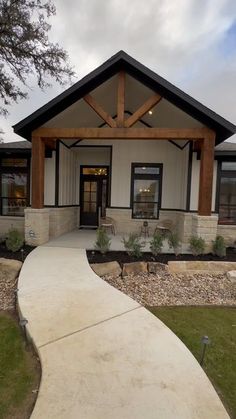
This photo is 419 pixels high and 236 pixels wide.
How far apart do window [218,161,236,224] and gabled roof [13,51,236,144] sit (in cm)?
173

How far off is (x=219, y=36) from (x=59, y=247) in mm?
11185

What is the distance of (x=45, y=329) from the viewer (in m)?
3.15

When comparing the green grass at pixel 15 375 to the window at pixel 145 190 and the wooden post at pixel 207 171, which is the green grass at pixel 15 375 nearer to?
the wooden post at pixel 207 171

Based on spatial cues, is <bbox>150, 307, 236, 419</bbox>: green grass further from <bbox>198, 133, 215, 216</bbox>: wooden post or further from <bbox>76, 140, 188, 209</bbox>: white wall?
<bbox>76, 140, 188, 209</bbox>: white wall

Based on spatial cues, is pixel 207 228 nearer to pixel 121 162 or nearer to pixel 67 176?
pixel 121 162


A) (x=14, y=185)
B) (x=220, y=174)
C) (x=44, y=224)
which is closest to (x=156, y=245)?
(x=44, y=224)

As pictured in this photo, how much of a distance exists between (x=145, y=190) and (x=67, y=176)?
2839 mm

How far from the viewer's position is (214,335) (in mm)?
3502

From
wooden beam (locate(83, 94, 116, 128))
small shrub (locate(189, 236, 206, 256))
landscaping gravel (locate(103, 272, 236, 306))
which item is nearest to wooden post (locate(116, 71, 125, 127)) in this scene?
wooden beam (locate(83, 94, 116, 128))

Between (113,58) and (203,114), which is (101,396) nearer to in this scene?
(203,114)

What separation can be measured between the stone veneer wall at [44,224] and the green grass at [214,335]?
13.9 feet

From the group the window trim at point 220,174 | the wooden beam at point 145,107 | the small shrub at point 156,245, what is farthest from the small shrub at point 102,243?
the window trim at point 220,174

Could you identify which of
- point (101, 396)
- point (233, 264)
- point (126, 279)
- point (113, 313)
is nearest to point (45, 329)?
point (113, 313)

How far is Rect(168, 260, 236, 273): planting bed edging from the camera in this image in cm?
584
